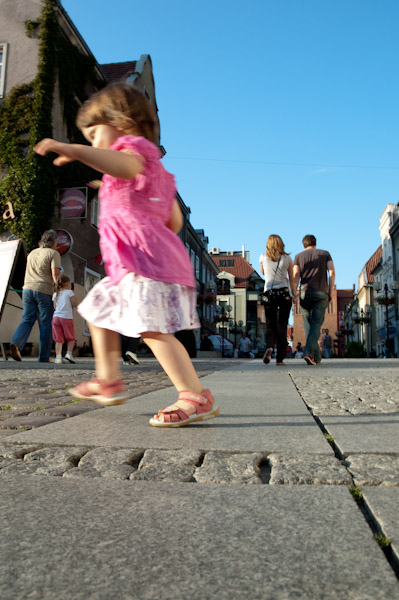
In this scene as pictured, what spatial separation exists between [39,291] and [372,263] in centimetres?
5614

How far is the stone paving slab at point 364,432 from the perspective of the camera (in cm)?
197

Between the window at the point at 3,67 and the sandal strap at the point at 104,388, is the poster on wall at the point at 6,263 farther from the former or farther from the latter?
the window at the point at 3,67

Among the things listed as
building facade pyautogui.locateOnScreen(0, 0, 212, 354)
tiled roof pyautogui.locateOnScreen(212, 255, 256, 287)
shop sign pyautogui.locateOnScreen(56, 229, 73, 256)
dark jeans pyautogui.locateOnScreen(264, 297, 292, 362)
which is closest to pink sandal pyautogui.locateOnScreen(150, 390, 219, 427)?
dark jeans pyautogui.locateOnScreen(264, 297, 292, 362)

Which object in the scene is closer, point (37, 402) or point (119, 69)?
point (37, 402)

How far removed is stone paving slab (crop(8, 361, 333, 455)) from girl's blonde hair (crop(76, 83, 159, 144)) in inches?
54.8

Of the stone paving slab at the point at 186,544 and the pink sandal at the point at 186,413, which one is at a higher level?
the pink sandal at the point at 186,413

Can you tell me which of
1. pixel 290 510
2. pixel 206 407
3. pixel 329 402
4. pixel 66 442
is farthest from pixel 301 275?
pixel 290 510

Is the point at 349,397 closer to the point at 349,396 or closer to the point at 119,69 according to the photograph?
the point at 349,396

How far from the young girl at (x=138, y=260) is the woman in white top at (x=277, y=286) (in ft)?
19.0

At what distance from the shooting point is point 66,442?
2.08m

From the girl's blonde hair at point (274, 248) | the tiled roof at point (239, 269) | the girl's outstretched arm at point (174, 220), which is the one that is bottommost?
the girl's outstretched arm at point (174, 220)

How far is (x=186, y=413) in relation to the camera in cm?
254

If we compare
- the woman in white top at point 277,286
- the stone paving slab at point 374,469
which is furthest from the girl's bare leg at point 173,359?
the woman in white top at point 277,286

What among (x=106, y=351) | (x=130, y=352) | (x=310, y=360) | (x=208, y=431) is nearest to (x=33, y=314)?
(x=130, y=352)
